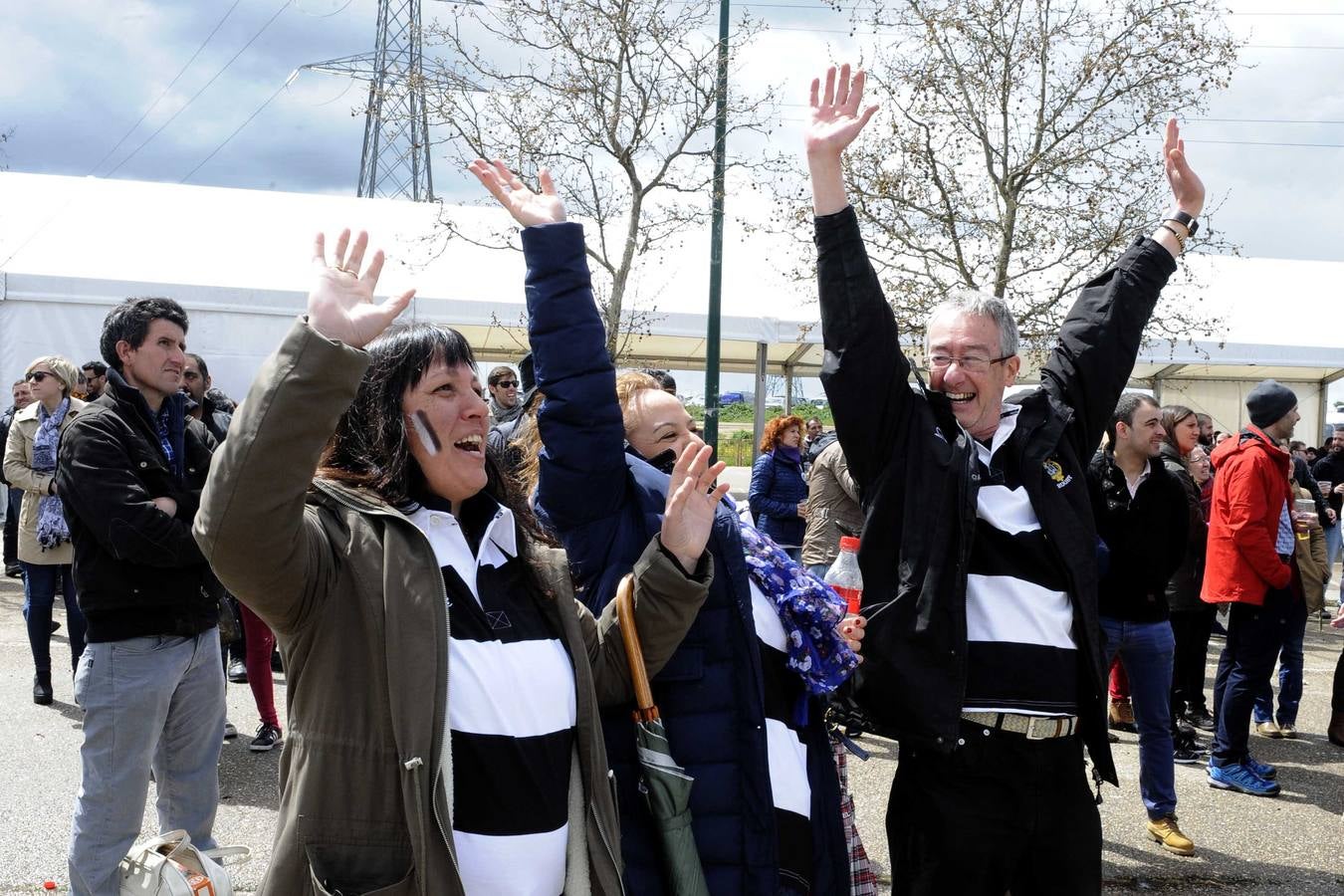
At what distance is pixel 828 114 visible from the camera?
2.79m

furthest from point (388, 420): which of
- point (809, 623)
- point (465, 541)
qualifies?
point (809, 623)

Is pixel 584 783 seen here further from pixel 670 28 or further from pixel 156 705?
pixel 670 28

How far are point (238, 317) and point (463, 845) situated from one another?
11960 millimetres

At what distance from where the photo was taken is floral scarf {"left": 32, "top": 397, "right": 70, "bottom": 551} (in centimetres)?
697

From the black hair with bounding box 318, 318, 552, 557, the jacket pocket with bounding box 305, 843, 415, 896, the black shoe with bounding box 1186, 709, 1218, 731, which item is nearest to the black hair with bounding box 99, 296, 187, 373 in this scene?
the black hair with bounding box 318, 318, 552, 557

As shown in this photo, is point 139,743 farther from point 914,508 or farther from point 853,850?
point 914,508

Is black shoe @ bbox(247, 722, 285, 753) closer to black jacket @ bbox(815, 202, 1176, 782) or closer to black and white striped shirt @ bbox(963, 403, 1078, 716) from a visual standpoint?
black jacket @ bbox(815, 202, 1176, 782)

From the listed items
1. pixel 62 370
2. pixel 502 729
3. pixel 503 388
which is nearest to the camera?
pixel 502 729

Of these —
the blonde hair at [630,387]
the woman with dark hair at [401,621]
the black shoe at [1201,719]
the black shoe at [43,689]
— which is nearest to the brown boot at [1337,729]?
the black shoe at [1201,719]

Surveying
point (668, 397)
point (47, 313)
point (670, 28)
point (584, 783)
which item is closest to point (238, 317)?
point (47, 313)

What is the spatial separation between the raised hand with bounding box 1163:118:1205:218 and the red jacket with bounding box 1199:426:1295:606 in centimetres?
304

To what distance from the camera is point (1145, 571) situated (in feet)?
16.7

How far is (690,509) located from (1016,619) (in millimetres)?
973

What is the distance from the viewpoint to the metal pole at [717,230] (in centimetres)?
1131
